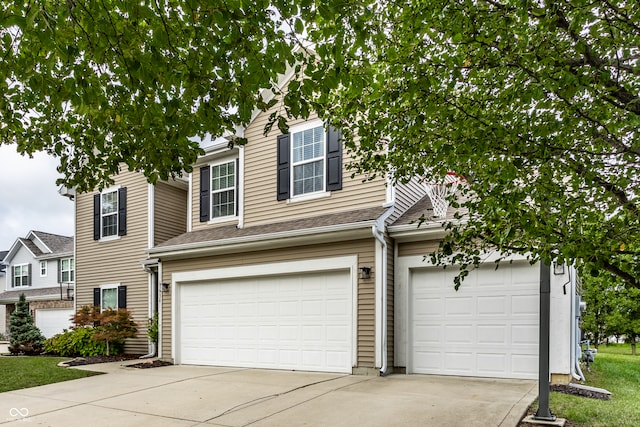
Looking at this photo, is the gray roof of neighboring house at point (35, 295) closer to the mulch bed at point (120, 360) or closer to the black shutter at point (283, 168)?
the mulch bed at point (120, 360)

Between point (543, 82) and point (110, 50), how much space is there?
3.10 m

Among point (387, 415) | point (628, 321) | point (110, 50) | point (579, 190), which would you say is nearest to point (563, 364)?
point (387, 415)

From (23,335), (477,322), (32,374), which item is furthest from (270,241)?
(23,335)

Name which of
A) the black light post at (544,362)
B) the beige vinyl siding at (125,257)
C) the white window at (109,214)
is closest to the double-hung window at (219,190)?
the beige vinyl siding at (125,257)

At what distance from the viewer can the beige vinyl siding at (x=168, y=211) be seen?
532 inches

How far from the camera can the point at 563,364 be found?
7539 mm

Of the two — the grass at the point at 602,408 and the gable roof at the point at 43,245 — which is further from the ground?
the gable roof at the point at 43,245

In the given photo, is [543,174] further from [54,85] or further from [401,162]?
[54,85]

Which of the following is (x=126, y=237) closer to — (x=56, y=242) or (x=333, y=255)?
(x=333, y=255)

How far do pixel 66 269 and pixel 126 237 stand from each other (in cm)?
986

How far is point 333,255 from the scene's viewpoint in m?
9.12

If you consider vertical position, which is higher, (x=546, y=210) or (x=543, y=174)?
(x=543, y=174)

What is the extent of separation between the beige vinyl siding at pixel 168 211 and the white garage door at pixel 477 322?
7.95 meters

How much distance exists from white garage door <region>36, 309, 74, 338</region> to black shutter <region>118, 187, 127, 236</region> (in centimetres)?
577
